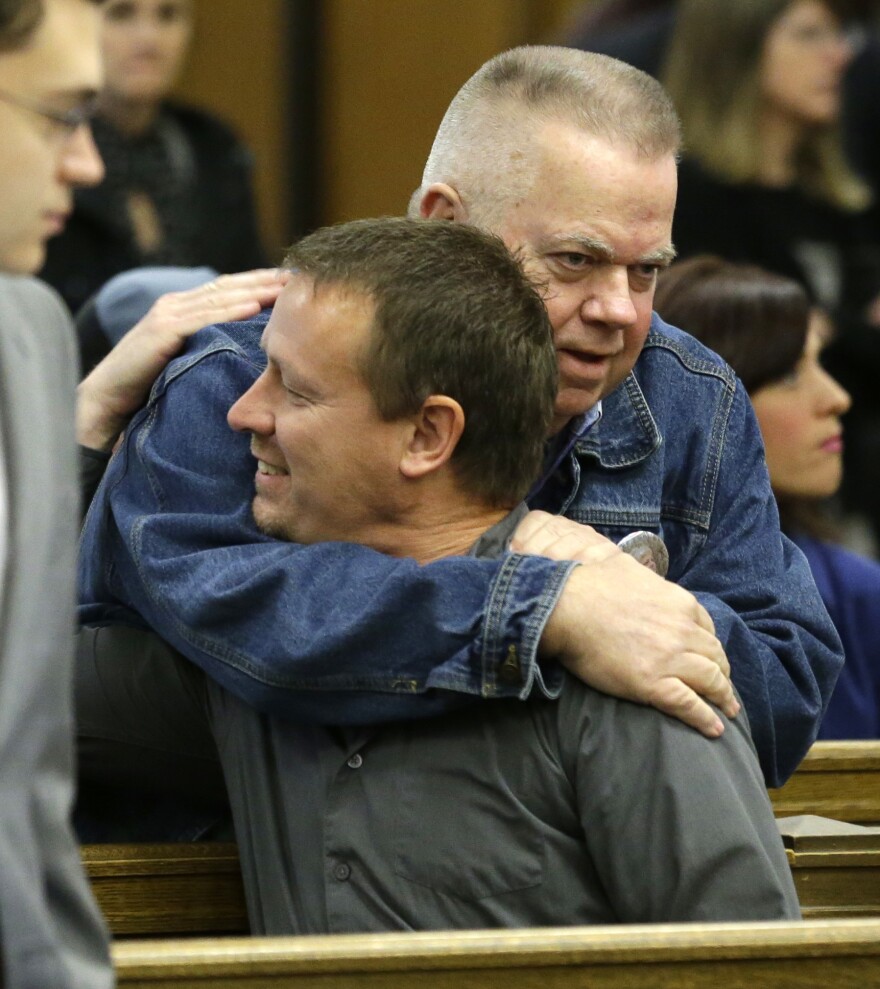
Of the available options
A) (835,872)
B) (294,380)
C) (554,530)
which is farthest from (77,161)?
(835,872)

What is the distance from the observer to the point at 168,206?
3.77m

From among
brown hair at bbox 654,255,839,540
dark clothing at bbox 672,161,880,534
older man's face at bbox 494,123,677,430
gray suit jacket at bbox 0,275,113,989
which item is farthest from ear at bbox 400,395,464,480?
dark clothing at bbox 672,161,880,534

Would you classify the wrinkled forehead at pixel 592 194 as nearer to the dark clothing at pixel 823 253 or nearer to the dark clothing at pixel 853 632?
the dark clothing at pixel 853 632

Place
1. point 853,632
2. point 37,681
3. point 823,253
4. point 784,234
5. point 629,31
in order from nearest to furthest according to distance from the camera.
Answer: point 37,681
point 853,632
point 784,234
point 823,253
point 629,31

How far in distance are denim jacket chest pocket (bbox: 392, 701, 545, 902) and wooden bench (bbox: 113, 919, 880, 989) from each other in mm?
149

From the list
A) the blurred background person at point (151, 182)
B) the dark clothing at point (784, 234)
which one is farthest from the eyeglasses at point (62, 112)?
the dark clothing at point (784, 234)

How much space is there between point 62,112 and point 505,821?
0.67 m

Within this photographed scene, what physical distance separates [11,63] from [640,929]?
0.76 metres

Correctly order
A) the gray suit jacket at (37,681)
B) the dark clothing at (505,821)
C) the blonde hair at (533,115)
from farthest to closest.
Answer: the blonde hair at (533,115), the dark clothing at (505,821), the gray suit jacket at (37,681)

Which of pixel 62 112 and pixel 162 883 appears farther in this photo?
pixel 162 883

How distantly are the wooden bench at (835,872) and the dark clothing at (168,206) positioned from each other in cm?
206

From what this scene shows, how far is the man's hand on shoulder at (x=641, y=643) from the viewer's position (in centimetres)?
153

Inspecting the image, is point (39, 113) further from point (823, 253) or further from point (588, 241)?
point (823, 253)

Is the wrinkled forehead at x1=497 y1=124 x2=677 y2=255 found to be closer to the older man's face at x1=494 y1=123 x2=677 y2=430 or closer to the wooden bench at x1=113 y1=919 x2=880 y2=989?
the older man's face at x1=494 y1=123 x2=677 y2=430
